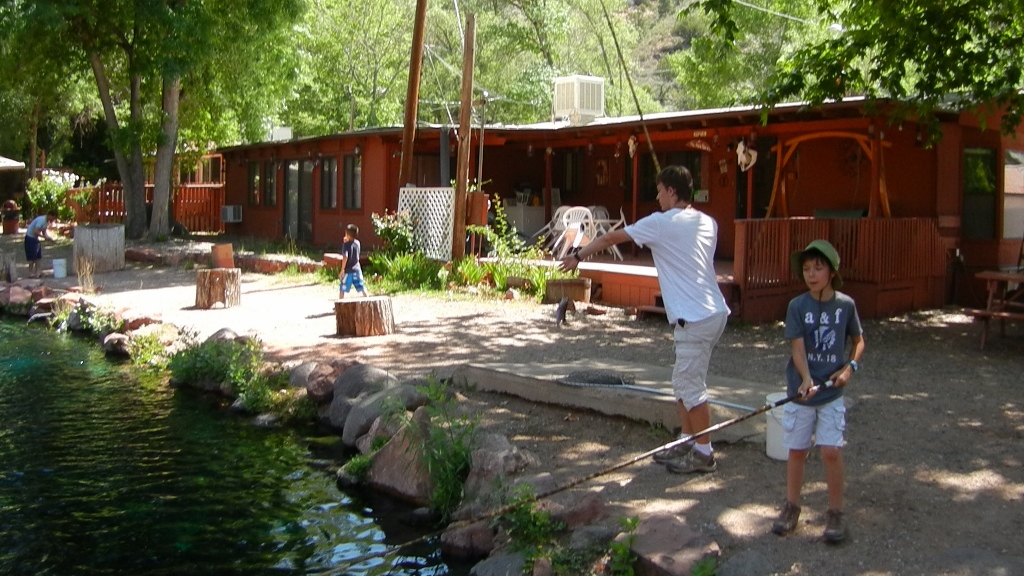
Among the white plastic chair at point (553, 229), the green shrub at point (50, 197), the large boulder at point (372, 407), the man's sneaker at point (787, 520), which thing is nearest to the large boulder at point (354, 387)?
the large boulder at point (372, 407)

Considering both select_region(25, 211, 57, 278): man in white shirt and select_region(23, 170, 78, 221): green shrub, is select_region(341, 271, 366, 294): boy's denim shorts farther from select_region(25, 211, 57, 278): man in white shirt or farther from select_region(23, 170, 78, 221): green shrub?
select_region(23, 170, 78, 221): green shrub

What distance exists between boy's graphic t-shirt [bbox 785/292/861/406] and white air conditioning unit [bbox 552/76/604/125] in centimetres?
1446

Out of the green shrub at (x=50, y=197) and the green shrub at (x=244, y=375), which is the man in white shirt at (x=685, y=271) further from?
the green shrub at (x=50, y=197)

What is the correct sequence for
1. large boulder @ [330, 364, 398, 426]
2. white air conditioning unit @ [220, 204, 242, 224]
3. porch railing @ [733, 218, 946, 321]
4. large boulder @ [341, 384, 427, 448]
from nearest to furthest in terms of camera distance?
large boulder @ [341, 384, 427, 448]
large boulder @ [330, 364, 398, 426]
porch railing @ [733, 218, 946, 321]
white air conditioning unit @ [220, 204, 242, 224]

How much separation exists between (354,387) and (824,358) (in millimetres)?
4944

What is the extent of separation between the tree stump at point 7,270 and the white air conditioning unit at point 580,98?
10.3m

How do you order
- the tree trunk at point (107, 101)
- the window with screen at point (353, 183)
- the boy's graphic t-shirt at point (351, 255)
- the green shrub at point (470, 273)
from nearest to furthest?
the boy's graphic t-shirt at point (351, 255) < the green shrub at point (470, 273) < the window with screen at point (353, 183) < the tree trunk at point (107, 101)

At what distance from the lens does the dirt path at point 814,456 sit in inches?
198

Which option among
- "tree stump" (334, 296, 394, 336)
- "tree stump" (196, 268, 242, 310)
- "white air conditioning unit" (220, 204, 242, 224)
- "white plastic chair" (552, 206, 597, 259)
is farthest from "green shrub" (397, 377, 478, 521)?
"white air conditioning unit" (220, 204, 242, 224)

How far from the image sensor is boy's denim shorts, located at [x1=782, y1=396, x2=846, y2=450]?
497 centimetres

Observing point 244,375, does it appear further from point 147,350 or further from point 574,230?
point 574,230

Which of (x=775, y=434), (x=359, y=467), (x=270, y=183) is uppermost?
(x=270, y=183)

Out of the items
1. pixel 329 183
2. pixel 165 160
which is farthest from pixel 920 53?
pixel 165 160

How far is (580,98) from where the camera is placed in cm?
1938
